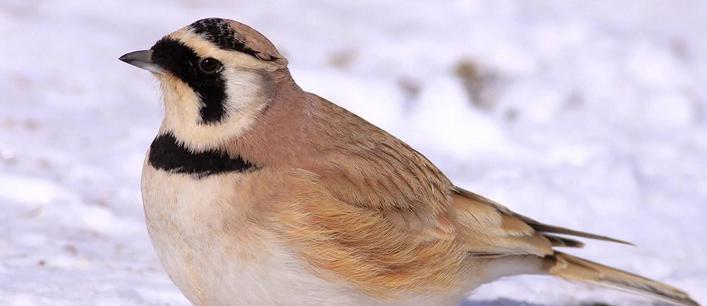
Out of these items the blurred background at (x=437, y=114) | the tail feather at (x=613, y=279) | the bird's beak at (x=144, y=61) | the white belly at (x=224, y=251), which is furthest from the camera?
the blurred background at (x=437, y=114)

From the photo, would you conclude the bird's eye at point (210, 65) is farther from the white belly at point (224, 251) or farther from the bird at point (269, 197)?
the white belly at point (224, 251)

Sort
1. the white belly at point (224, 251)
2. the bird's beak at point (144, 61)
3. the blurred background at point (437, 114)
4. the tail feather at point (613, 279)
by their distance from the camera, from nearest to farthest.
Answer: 1. the white belly at point (224, 251)
2. the bird's beak at point (144, 61)
3. the tail feather at point (613, 279)
4. the blurred background at point (437, 114)

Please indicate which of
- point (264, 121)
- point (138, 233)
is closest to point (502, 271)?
point (264, 121)

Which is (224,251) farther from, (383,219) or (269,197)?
(383,219)

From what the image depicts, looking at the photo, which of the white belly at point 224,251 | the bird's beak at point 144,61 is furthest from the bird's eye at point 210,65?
the white belly at point 224,251

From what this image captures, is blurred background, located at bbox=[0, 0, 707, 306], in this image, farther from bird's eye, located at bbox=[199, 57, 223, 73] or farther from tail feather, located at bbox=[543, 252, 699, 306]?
bird's eye, located at bbox=[199, 57, 223, 73]

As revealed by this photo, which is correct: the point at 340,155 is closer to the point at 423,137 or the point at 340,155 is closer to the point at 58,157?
the point at 58,157

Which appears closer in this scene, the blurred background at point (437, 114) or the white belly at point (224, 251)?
the white belly at point (224, 251)

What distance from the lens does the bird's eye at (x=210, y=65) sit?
4828 millimetres

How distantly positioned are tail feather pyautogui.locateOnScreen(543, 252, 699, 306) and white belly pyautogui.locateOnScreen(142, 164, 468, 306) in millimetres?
1565

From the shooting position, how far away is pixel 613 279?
6.11 m

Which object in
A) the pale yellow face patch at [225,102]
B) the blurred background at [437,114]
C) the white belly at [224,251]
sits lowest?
the white belly at [224,251]

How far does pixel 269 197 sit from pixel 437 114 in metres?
4.20

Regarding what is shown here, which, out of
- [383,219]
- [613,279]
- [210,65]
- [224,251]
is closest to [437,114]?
[613,279]
